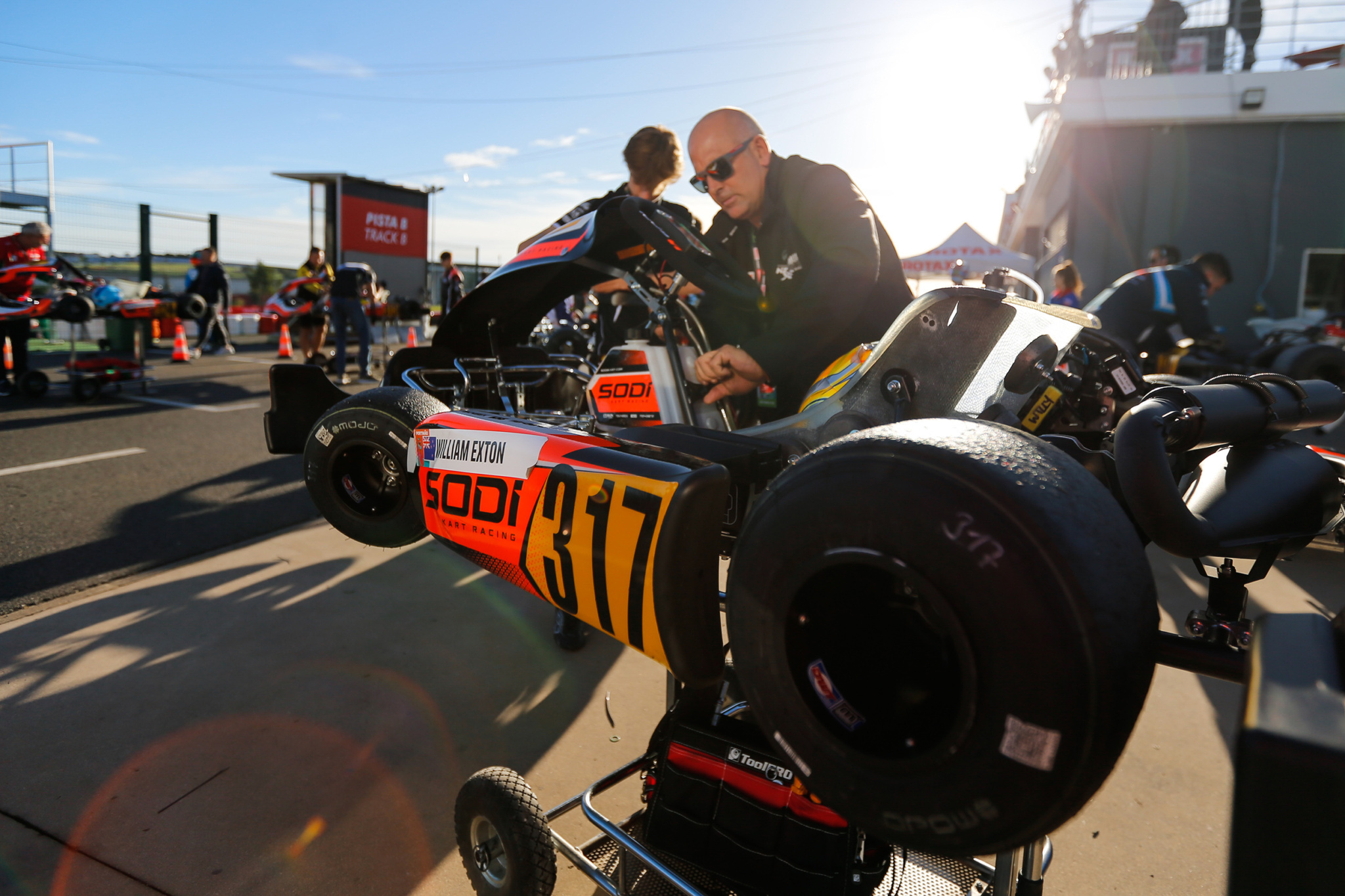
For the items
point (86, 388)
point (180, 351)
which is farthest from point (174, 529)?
point (180, 351)

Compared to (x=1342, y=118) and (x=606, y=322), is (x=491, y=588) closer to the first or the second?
(x=606, y=322)

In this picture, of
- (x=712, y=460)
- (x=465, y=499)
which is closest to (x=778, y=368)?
(x=712, y=460)

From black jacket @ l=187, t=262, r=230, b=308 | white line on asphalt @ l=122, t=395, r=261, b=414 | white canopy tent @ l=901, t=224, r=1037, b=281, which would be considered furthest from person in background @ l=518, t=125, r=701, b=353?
white canopy tent @ l=901, t=224, r=1037, b=281

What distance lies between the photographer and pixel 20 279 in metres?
8.38

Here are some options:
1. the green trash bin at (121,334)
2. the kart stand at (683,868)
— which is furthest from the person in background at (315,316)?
the kart stand at (683,868)

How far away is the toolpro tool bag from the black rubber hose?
0.71 m

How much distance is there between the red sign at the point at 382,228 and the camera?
17828 mm

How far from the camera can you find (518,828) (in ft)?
5.49

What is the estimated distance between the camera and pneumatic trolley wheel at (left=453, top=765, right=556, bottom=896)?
5.43 feet

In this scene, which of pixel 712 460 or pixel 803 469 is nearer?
pixel 803 469

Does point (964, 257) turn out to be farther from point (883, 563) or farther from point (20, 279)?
point (883, 563)

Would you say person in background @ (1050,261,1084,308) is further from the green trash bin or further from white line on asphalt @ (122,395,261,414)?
the green trash bin

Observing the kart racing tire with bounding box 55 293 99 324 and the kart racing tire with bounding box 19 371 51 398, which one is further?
the kart racing tire with bounding box 55 293 99 324

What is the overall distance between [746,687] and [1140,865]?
A: 1540 millimetres
